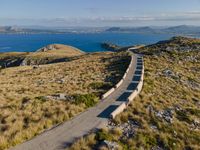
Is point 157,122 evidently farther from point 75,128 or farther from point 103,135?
point 75,128

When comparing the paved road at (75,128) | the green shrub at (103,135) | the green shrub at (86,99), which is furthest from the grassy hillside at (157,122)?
the green shrub at (86,99)

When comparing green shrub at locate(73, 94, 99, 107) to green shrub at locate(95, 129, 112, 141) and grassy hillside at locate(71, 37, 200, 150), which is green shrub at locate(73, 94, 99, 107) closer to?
grassy hillside at locate(71, 37, 200, 150)

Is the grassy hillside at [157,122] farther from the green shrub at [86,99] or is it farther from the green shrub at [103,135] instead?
the green shrub at [86,99]

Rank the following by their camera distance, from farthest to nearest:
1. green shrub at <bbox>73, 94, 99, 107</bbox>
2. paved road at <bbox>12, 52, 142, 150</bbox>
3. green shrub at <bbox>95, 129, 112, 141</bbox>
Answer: green shrub at <bbox>73, 94, 99, 107</bbox> → green shrub at <bbox>95, 129, 112, 141</bbox> → paved road at <bbox>12, 52, 142, 150</bbox>

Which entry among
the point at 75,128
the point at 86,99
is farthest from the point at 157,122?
the point at 75,128

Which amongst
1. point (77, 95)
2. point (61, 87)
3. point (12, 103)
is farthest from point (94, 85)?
point (12, 103)

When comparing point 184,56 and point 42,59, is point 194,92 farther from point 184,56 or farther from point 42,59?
point 42,59

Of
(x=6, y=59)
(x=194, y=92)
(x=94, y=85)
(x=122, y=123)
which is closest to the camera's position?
(x=122, y=123)

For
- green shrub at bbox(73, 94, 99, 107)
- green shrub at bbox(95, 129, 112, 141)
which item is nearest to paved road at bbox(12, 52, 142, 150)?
green shrub at bbox(73, 94, 99, 107)
